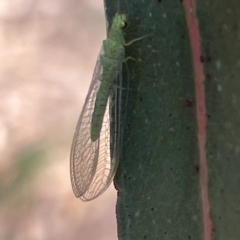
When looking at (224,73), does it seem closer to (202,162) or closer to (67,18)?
(202,162)

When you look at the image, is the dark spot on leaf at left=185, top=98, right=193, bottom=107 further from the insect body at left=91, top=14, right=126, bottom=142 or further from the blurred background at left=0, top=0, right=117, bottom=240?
the blurred background at left=0, top=0, right=117, bottom=240

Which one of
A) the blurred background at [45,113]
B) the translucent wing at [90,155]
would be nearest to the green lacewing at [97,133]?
the translucent wing at [90,155]

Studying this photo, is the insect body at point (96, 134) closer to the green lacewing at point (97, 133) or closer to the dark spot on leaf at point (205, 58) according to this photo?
the green lacewing at point (97, 133)

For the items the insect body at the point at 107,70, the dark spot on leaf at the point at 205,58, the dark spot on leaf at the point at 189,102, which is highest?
the insect body at the point at 107,70

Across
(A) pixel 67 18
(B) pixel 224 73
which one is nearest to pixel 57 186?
(A) pixel 67 18

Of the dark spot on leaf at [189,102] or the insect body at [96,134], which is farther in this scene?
the insect body at [96,134]

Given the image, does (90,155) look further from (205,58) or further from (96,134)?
(205,58)

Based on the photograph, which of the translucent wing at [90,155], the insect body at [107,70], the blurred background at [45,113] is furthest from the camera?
the blurred background at [45,113]
